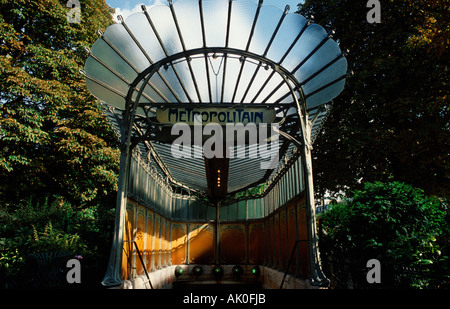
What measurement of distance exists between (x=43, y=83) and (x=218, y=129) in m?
10.7

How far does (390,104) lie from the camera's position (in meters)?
13.4

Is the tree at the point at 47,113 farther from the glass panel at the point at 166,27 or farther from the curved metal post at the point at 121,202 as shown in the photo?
the glass panel at the point at 166,27

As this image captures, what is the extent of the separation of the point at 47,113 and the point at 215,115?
11.1m

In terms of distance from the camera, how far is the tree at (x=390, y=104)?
12.7 m

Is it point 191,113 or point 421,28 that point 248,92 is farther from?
point 421,28

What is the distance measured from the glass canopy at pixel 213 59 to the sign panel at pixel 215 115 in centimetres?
15

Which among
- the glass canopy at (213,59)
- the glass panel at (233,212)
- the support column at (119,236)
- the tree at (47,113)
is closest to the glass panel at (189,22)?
the glass canopy at (213,59)

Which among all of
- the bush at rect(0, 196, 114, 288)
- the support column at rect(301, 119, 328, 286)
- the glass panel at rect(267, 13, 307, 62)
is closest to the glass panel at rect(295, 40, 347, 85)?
the glass panel at rect(267, 13, 307, 62)

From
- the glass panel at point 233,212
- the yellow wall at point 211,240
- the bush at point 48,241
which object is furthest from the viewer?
the glass panel at point 233,212

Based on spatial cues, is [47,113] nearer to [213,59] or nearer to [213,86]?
[213,86]

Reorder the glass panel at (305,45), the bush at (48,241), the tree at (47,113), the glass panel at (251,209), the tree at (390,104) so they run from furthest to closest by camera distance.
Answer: the glass panel at (251,209), the tree at (47,113), the tree at (390,104), the bush at (48,241), the glass panel at (305,45)

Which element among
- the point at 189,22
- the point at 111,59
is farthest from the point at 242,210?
the point at 189,22

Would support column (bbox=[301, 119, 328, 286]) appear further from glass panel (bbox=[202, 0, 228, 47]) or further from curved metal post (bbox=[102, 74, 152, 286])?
curved metal post (bbox=[102, 74, 152, 286])
